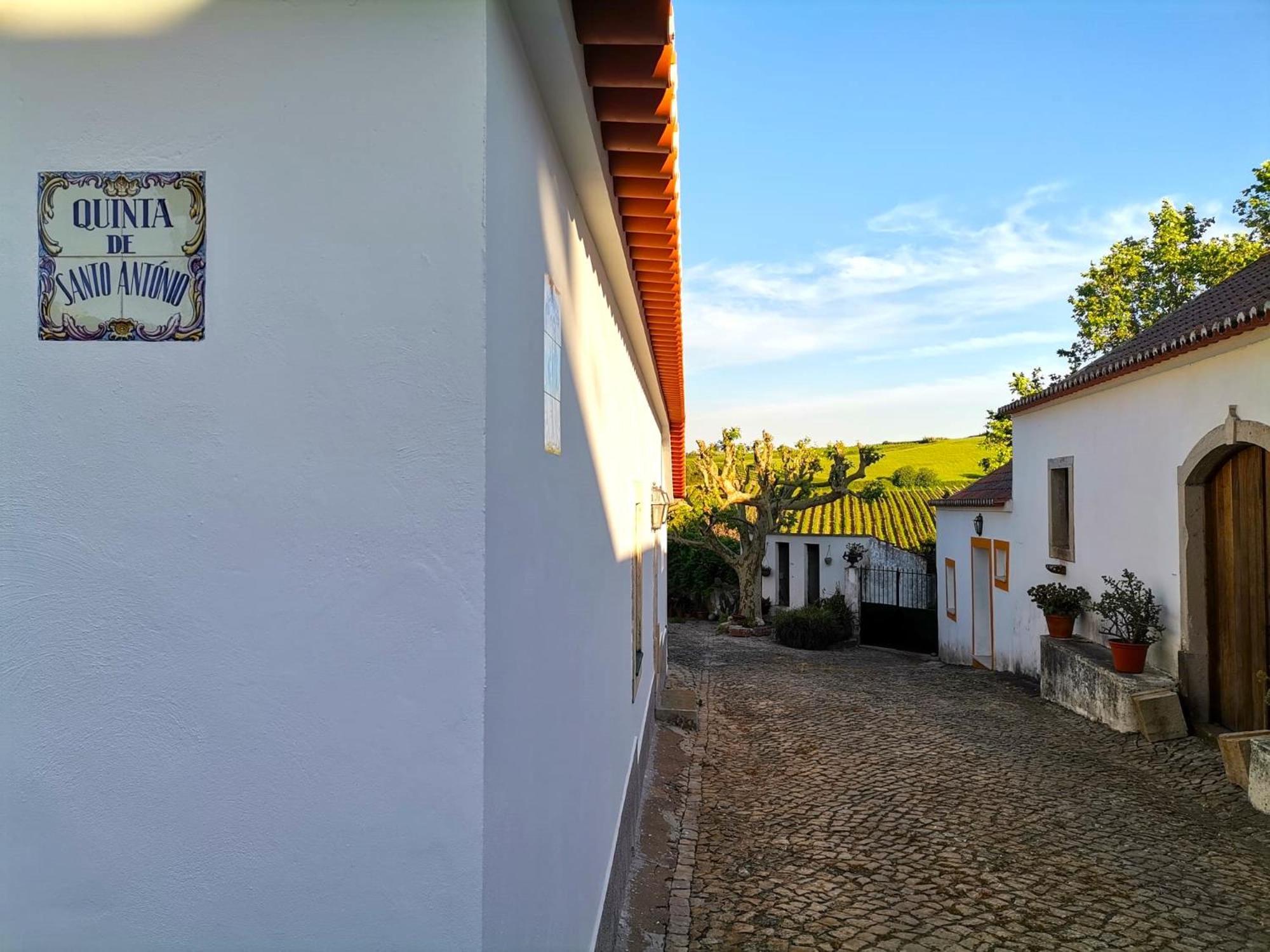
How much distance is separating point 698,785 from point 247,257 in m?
6.97

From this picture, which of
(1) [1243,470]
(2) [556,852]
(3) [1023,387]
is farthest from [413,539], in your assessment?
(3) [1023,387]

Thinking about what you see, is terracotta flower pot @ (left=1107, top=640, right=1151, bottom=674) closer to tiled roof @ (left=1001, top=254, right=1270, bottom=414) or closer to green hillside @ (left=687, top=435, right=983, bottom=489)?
tiled roof @ (left=1001, top=254, right=1270, bottom=414)

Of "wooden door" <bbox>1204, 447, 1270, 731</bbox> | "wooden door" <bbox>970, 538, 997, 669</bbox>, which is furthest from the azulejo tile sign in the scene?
"wooden door" <bbox>970, 538, 997, 669</bbox>

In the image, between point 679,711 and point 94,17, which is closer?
point 94,17

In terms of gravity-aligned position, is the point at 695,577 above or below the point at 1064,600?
below

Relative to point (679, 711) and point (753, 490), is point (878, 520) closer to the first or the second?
point (753, 490)

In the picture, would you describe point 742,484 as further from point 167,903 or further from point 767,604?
point 167,903

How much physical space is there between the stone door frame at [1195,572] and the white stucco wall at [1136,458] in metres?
0.14

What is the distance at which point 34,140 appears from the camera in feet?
6.08

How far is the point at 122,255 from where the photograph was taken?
6.04ft

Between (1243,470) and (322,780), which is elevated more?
(1243,470)

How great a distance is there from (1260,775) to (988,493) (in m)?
9.58

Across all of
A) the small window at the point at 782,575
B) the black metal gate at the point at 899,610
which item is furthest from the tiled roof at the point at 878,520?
the black metal gate at the point at 899,610

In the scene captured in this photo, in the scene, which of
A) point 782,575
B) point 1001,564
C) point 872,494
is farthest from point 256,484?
point 872,494
